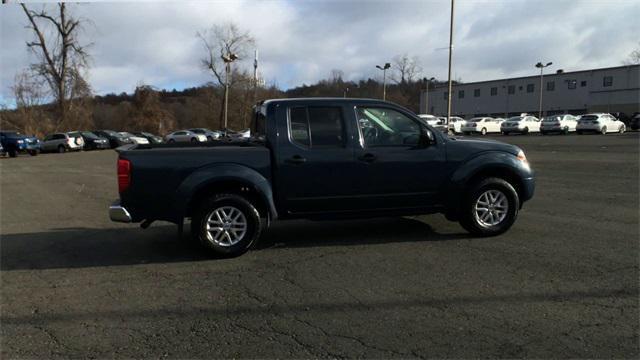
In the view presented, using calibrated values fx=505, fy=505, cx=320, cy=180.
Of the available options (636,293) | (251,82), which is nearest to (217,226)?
(636,293)

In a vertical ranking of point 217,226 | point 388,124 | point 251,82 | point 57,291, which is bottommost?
point 57,291

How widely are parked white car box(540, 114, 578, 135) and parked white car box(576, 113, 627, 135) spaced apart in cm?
104

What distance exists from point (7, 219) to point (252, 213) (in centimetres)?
614

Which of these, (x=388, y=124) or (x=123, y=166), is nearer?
(x=123, y=166)

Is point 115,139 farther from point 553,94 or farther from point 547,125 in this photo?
point 553,94

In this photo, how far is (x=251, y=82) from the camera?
74.1 metres

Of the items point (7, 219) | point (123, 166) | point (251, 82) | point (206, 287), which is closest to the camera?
point (206, 287)

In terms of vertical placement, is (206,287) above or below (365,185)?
below

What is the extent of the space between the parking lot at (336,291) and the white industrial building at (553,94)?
7564cm

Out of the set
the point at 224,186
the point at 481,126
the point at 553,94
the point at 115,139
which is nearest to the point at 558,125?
the point at 481,126

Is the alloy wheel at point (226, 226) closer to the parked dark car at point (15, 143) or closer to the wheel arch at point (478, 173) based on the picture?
the wheel arch at point (478, 173)

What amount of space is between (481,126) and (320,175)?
42.1 metres

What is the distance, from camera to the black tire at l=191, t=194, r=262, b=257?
617 centimetres

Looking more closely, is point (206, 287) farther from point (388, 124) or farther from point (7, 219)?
point (7, 219)
